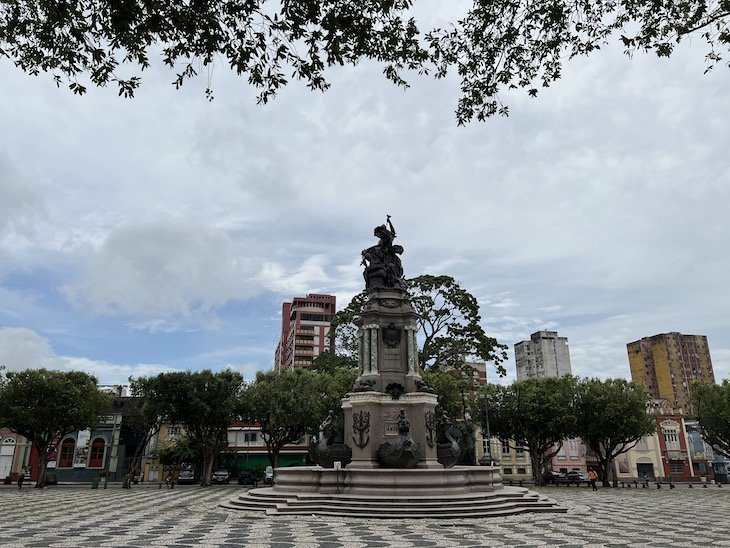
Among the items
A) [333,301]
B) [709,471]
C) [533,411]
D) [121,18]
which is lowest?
[709,471]

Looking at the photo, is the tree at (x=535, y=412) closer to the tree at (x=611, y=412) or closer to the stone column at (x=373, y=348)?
the tree at (x=611, y=412)

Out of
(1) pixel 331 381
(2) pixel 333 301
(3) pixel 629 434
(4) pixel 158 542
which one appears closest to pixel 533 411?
(3) pixel 629 434

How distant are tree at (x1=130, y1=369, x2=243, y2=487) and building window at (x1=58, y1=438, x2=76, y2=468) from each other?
15678 millimetres

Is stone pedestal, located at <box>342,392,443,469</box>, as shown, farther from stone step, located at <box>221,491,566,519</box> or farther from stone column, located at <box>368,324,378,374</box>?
stone step, located at <box>221,491,566,519</box>

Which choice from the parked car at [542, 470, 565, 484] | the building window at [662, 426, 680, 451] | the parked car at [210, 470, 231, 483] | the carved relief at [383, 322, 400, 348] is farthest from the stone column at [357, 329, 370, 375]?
the building window at [662, 426, 680, 451]

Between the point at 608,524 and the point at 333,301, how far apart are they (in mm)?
90179

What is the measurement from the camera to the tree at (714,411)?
3581 cm

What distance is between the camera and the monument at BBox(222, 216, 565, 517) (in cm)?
1480

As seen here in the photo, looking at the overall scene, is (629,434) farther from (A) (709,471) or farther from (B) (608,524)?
(A) (709,471)

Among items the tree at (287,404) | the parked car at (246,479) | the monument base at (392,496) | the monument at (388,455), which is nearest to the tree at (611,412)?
the tree at (287,404)

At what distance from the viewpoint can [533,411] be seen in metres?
37.7

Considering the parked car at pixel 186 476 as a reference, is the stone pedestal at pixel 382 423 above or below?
above

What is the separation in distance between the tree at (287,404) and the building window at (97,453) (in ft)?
62.6

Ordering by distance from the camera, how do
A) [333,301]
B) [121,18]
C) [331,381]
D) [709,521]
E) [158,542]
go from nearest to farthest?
[121,18] → [158,542] → [709,521] → [331,381] → [333,301]
